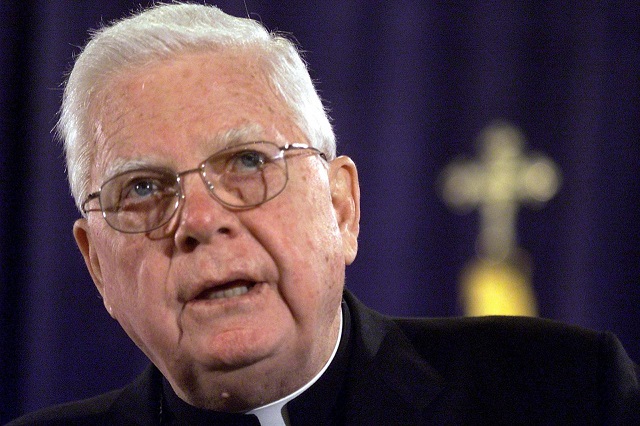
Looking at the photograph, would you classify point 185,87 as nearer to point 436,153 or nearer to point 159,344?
point 159,344

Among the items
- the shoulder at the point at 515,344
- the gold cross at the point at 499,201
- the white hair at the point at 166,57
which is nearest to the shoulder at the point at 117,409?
the white hair at the point at 166,57

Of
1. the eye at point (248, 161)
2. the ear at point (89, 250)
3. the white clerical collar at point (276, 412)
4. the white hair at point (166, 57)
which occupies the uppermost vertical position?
the white hair at point (166, 57)

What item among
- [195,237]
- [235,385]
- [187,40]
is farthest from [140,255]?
[187,40]

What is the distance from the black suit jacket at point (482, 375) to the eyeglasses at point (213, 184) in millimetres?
435

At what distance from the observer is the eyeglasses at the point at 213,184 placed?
5.26 feet

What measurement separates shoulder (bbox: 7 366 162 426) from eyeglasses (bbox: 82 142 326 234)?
0.47 meters

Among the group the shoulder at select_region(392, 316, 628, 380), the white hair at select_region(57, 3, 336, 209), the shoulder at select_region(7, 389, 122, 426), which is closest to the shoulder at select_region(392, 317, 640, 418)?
the shoulder at select_region(392, 316, 628, 380)

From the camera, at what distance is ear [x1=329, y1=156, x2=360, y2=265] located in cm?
179

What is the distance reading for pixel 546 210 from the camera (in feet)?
10.0

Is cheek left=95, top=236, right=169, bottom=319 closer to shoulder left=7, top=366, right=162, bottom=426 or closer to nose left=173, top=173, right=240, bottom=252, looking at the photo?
nose left=173, top=173, right=240, bottom=252

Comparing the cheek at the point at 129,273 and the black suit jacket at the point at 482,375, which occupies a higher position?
the cheek at the point at 129,273

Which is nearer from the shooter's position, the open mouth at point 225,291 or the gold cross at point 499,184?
the open mouth at point 225,291

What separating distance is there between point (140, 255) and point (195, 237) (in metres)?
0.15

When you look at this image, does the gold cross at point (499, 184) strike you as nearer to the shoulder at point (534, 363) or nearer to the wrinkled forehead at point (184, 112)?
the shoulder at point (534, 363)
